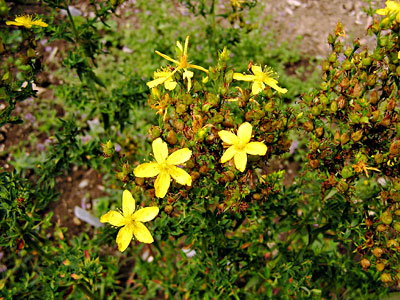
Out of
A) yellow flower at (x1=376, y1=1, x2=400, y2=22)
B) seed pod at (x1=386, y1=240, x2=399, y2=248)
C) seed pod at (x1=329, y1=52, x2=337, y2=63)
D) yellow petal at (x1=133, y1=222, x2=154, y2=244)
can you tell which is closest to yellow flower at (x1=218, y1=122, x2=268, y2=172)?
yellow petal at (x1=133, y1=222, x2=154, y2=244)

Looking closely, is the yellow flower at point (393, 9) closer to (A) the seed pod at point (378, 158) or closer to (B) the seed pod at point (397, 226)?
(A) the seed pod at point (378, 158)

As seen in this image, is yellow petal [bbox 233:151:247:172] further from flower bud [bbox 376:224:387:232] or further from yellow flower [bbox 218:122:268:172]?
flower bud [bbox 376:224:387:232]

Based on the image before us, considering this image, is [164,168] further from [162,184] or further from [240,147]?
[240,147]

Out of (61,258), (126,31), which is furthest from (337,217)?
(126,31)

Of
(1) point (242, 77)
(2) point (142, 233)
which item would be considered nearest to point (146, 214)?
(2) point (142, 233)

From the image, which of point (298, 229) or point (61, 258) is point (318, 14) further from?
point (61, 258)

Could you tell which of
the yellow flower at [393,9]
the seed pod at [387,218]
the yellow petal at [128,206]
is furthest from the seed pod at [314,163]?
the yellow petal at [128,206]
